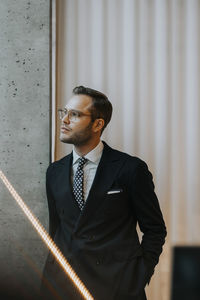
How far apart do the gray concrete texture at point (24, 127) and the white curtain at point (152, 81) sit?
0.11 meters

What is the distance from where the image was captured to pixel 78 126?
73.2 inches

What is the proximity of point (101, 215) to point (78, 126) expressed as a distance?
0.45m

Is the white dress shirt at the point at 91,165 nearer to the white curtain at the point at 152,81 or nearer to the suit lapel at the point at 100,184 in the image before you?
the suit lapel at the point at 100,184

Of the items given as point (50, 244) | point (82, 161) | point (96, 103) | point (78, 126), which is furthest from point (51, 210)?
point (96, 103)

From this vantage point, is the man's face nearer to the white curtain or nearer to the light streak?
the white curtain

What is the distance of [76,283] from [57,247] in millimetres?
204

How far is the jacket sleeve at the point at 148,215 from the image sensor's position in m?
1.78

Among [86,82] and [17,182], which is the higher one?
[86,82]

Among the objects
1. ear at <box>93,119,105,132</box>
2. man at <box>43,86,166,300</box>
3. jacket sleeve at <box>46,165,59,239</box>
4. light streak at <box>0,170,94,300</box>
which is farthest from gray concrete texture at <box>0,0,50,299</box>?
ear at <box>93,119,105,132</box>

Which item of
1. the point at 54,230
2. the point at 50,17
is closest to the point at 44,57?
the point at 50,17

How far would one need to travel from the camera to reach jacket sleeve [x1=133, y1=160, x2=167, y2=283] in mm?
1779

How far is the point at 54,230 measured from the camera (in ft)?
6.77

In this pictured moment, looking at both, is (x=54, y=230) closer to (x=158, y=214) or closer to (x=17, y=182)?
(x=17, y=182)

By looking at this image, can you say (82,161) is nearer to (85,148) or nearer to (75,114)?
(85,148)
